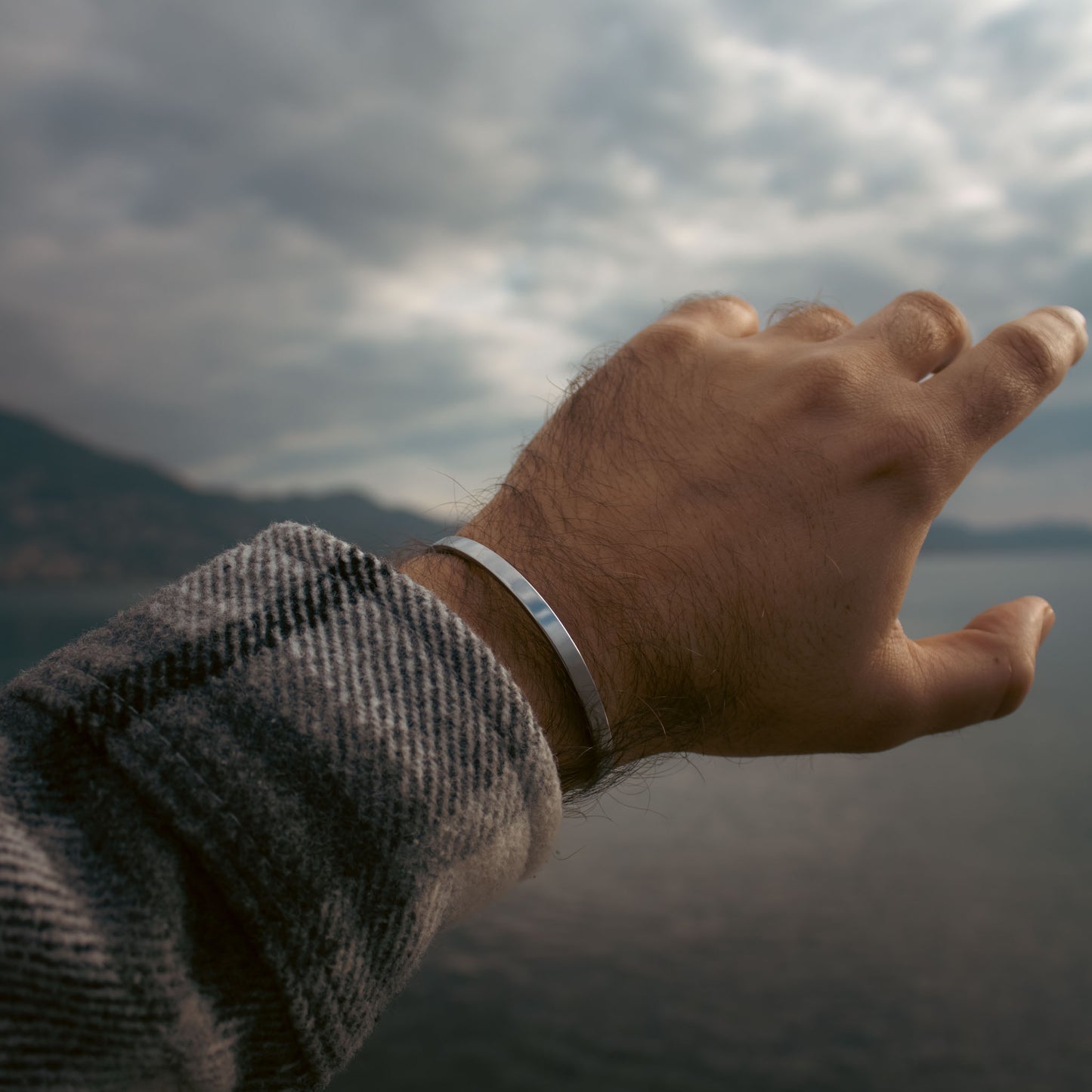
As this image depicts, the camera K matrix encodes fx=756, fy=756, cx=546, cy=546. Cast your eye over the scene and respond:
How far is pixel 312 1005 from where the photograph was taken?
97cm

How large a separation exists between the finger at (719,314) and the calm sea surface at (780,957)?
19560 millimetres

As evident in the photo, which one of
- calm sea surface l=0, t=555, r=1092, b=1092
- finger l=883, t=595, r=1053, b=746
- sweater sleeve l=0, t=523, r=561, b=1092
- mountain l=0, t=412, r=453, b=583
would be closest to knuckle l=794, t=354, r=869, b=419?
finger l=883, t=595, r=1053, b=746

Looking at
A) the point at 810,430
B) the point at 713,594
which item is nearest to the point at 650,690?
the point at 713,594

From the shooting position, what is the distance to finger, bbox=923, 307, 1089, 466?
1.69 meters

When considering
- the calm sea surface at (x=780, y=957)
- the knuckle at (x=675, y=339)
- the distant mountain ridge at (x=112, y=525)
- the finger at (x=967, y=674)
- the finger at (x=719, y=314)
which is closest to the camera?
the finger at (x=967, y=674)

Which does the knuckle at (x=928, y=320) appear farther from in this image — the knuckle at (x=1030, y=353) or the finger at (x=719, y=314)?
the finger at (x=719, y=314)

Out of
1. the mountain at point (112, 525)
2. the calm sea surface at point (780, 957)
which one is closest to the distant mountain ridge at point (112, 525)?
the mountain at point (112, 525)

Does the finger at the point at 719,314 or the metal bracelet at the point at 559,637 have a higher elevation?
the finger at the point at 719,314

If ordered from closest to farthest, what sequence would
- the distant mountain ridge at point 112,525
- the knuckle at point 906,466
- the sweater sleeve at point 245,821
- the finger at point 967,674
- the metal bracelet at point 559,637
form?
the sweater sleeve at point 245,821 < the metal bracelet at point 559,637 < the knuckle at point 906,466 < the finger at point 967,674 < the distant mountain ridge at point 112,525

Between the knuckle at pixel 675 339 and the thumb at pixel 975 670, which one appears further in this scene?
the knuckle at pixel 675 339

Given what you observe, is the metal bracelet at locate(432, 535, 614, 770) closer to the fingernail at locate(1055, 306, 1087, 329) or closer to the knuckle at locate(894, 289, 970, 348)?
the knuckle at locate(894, 289, 970, 348)

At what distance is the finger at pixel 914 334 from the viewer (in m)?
1.77

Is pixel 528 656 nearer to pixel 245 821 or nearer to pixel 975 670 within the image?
pixel 245 821

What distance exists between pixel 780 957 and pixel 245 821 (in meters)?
30.7
